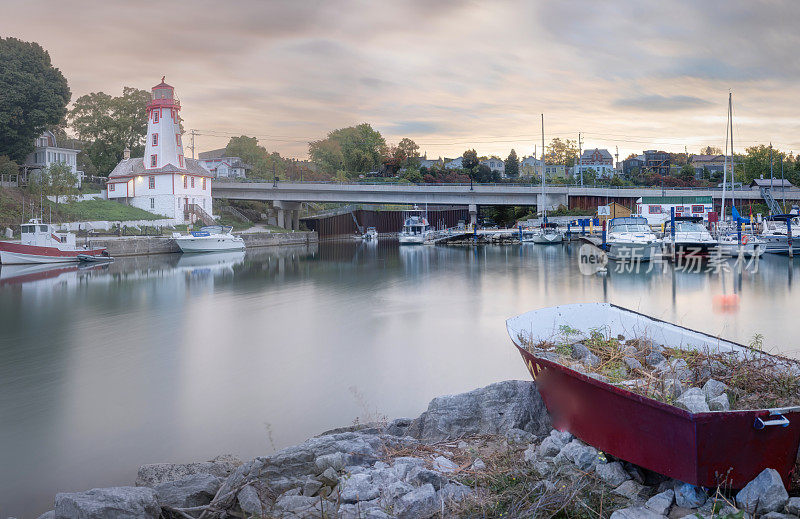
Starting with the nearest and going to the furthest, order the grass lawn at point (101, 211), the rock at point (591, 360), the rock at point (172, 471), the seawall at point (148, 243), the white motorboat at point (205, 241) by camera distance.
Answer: the rock at point (172, 471) → the rock at point (591, 360) → the seawall at point (148, 243) → the grass lawn at point (101, 211) → the white motorboat at point (205, 241)

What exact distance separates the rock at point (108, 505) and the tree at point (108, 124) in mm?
67501

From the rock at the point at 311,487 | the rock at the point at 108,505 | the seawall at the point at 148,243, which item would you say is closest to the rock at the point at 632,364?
the rock at the point at 311,487

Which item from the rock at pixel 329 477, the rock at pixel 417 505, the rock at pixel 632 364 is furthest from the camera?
the rock at pixel 632 364

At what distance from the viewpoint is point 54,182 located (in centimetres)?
4544

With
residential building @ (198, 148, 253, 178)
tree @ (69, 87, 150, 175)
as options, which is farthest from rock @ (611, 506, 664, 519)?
residential building @ (198, 148, 253, 178)

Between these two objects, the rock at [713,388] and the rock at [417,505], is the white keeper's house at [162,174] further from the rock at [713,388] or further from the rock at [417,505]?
the rock at [713,388]

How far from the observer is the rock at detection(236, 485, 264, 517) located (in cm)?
529

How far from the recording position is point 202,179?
194 feet

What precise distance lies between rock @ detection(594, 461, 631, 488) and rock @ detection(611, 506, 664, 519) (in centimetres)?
54

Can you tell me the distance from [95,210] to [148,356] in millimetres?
40311

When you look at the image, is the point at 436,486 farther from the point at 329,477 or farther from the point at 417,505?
the point at 329,477

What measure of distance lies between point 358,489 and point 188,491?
166 cm

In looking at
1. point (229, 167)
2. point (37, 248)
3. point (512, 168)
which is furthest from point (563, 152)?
point (37, 248)

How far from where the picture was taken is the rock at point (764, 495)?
15.1 ft
